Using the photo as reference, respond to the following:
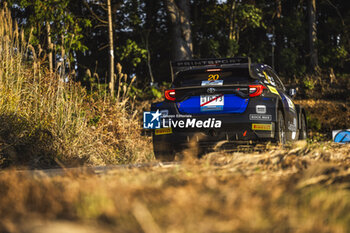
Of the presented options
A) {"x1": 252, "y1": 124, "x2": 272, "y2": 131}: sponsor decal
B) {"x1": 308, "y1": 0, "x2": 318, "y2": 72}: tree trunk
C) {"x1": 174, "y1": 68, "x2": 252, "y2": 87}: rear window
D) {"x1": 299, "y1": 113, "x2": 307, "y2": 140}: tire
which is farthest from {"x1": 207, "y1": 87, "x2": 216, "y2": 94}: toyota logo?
{"x1": 308, "y1": 0, "x2": 318, "y2": 72}: tree trunk

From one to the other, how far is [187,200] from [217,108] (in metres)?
5.24

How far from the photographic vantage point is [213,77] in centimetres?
776

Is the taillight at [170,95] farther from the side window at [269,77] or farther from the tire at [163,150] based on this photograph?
the side window at [269,77]

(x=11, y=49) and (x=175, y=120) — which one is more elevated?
(x=11, y=49)

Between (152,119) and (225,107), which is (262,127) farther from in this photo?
(152,119)

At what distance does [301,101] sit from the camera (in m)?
19.0

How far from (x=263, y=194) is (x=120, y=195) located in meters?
0.66

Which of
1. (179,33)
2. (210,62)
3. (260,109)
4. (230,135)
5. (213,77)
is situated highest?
(179,33)

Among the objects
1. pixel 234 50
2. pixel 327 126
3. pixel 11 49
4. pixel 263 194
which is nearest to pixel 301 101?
pixel 327 126

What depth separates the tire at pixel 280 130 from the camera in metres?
7.39

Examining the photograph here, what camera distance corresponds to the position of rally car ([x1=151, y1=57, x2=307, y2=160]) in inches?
284

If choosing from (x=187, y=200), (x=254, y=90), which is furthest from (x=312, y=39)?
(x=187, y=200)

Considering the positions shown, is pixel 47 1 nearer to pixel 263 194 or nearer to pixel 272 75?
pixel 272 75

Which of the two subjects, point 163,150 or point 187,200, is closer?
point 187,200
